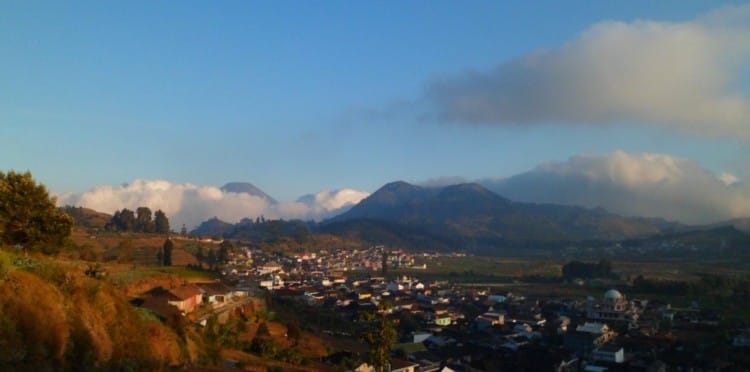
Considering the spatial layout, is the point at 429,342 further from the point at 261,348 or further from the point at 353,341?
the point at 261,348

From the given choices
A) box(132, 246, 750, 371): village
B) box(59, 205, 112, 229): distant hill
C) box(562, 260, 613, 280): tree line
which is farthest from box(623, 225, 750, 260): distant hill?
box(59, 205, 112, 229): distant hill

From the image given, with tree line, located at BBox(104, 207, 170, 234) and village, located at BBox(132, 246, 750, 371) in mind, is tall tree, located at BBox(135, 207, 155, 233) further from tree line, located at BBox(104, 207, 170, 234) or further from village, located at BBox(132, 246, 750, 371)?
village, located at BBox(132, 246, 750, 371)

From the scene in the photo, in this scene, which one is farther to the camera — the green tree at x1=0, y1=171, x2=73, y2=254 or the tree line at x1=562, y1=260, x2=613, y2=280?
the tree line at x1=562, y1=260, x2=613, y2=280

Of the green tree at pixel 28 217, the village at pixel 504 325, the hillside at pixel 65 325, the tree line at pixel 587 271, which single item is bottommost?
the village at pixel 504 325

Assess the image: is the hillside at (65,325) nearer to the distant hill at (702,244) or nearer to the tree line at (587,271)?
the tree line at (587,271)

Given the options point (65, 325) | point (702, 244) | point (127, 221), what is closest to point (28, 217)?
point (65, 325)

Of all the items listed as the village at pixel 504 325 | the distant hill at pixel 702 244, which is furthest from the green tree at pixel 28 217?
the distant hill at pixel 702 244

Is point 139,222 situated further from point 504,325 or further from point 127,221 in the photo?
point 504,325
